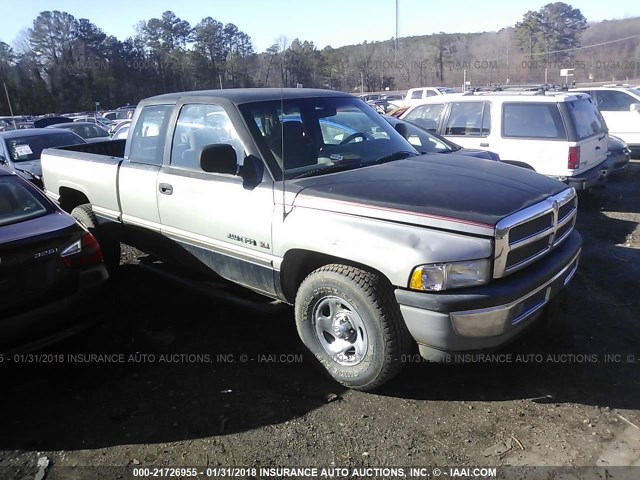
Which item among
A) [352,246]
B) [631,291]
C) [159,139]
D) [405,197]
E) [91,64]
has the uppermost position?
[91,64]

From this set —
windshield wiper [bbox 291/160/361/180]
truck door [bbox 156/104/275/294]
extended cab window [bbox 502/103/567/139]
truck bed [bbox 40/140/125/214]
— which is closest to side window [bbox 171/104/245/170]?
truck door [bbox 156/104/275/294]

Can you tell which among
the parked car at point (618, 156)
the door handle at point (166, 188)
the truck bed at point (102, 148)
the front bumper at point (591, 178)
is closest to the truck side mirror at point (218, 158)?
the door handle at point (166, 188)

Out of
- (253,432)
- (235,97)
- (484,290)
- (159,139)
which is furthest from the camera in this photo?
(159,139)

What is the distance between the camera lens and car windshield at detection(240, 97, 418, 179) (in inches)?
143

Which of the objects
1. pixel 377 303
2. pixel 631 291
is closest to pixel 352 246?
pixel 377 303

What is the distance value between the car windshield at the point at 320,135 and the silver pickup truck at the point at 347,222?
0.01 m

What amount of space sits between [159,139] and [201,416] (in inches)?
98.2

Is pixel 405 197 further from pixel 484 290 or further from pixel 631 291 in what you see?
pixel 631 291

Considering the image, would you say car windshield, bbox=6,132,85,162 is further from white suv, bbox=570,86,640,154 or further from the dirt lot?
white suv, bbox=570,86,640,154

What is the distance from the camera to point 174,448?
9.24 feet

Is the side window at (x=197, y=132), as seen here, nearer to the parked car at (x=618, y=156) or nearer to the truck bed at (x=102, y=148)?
the truck bed at (x=102, y=148)

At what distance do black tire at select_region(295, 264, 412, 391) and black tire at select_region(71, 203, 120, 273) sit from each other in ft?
9.63

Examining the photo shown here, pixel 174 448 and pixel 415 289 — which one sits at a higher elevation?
pixel 415 289

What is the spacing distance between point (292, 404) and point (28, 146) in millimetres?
9253
